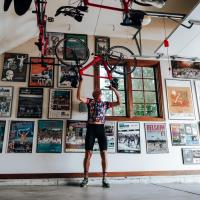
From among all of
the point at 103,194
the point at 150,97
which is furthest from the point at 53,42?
the point at 103,194

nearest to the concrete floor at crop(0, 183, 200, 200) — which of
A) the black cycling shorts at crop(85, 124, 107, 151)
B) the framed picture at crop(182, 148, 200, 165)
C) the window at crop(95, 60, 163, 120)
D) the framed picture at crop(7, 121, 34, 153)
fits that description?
the black cycling shorts at crop(85, 124, 107, 151)

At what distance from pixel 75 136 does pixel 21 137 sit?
949mm

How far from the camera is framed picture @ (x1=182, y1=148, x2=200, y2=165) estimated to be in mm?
4547

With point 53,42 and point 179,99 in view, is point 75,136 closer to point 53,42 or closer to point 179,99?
point 53,42

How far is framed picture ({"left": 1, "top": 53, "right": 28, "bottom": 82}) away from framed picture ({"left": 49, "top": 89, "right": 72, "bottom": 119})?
659mm

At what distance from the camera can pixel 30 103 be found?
14.3ft

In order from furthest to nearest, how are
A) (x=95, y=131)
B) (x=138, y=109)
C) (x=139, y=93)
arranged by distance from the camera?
(x=139, y=93) → (x=138, y=109) → (x=95, y=131)

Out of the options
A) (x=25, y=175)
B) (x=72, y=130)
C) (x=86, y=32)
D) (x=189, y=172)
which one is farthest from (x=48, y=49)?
(x=189, y=172)

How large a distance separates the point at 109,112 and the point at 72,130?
2.71 ft

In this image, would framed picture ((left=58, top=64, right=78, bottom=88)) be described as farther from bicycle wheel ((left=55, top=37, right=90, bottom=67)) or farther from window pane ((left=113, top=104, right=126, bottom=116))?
window pane ((left=113, top=104, right=126, bottom=116))

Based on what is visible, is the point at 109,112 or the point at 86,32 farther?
the point at 86,32

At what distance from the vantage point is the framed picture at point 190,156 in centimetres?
455

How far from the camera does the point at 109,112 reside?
467 centimetres

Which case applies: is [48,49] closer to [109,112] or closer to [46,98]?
[46,98]
